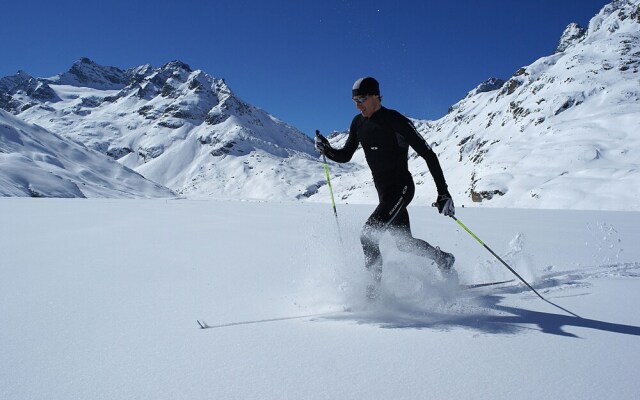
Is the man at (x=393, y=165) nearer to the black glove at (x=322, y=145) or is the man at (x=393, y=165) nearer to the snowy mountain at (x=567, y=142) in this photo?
the black glove at (x=322, y=145)

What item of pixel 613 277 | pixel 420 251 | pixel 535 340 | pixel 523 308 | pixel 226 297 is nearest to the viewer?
pixel 535 340

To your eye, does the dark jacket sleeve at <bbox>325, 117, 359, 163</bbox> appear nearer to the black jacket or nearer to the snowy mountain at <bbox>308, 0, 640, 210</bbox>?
the black jacket

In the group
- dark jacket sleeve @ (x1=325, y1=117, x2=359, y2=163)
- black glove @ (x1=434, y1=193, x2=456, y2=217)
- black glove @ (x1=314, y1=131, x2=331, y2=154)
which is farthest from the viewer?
black glove @ (x1=314, y1=131, x2=331, y2=154)

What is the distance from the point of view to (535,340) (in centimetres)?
264

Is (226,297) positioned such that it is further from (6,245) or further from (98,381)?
(6,245)

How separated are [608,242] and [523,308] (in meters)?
4.78

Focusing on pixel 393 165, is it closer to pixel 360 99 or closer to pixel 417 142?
pixel 417 142

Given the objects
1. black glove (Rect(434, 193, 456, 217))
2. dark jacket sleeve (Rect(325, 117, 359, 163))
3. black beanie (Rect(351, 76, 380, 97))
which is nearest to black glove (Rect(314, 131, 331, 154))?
dark jacket sleeve (Rect(325, 117, 359, 163))

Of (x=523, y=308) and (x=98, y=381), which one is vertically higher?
(x=98, y=381)

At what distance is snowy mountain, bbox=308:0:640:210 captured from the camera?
128ft

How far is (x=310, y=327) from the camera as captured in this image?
2.96 m

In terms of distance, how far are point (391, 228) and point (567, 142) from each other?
64603 millimetres

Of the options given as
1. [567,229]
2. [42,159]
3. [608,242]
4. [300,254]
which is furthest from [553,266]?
[42,159]

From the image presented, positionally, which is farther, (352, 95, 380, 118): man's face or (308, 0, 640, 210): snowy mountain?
(308, 0, 640, 210): snowy mountain
